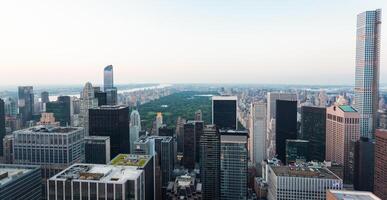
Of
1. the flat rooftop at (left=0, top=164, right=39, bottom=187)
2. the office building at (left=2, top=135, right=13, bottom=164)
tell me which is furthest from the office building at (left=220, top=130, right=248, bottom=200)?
the office building at (left=2, top=135, right=13, bottom=164)

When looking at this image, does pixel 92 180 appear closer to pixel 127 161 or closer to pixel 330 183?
pixel 127 161

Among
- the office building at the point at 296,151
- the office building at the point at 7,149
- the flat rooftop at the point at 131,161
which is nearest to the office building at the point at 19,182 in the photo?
the flat rooftop at the point at 131,161

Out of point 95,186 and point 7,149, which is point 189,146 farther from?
point 95,186

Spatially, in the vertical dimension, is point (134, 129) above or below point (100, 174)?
below

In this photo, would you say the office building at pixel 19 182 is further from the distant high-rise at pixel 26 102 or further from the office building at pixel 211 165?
the distant high-rise at pixel 26 102

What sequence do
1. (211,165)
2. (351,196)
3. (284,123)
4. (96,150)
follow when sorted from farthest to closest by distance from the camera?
(284,123) < (96,150) < (211,165) < (351,196)

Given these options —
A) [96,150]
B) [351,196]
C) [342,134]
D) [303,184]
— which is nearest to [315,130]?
[342,134]
